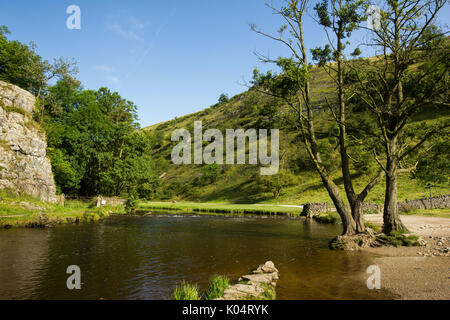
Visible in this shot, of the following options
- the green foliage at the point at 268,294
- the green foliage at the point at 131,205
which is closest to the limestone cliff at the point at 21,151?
the green foliage at the point at 131,205

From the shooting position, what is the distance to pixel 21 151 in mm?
29875

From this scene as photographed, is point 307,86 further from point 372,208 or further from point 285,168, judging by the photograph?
point 285,168

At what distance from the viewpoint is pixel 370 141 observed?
705 inches

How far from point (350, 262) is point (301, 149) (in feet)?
220

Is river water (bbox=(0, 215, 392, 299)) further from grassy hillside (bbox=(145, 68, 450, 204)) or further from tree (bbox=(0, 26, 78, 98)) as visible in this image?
tree (bbox=(0, 26, 78, 98))

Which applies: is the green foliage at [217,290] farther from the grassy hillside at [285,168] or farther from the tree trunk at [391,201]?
the tree trunk at [391,201]

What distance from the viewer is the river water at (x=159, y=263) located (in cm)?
899

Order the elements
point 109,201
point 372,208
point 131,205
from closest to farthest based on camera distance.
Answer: point 372,208, point 109,201, point 131,205

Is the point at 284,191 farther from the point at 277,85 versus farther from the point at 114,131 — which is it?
the point at 277,85

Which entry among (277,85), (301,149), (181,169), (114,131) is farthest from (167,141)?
(277,85)

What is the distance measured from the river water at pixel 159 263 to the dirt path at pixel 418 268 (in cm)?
79

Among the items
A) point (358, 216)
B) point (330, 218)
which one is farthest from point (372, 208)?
point (358, 216)

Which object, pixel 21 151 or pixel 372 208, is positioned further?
pixel 372 208

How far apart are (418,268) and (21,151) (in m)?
37.1
